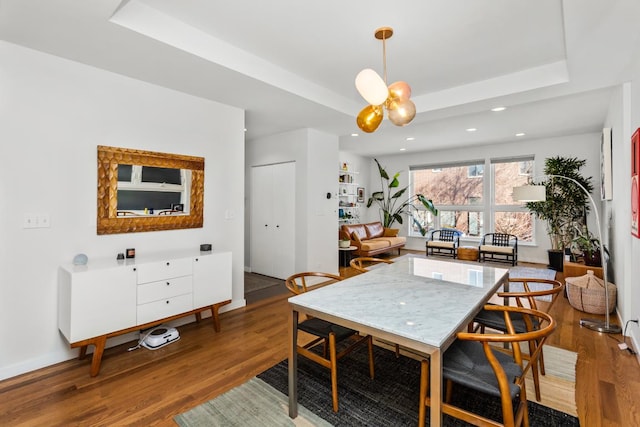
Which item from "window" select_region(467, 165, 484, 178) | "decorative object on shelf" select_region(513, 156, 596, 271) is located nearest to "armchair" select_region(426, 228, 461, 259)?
"window" select_region(467, 165, 484, 178)

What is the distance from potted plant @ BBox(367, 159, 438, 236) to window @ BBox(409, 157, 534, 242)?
26 cm

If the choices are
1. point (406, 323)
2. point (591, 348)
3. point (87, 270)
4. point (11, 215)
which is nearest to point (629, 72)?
point (591, 348)

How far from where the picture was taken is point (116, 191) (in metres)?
2.79

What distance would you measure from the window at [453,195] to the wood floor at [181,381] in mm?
4458

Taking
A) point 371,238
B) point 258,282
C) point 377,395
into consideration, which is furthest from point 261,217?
point 377,395

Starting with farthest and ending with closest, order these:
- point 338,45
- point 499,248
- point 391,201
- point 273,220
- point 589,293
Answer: point 391,201 < point 499,248 < point 273,220 < point 589,293 < point 338,45

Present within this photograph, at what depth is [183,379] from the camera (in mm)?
2254

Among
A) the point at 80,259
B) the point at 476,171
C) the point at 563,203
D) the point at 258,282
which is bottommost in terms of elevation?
the point at 258,282

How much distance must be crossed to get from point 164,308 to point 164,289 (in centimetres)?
16

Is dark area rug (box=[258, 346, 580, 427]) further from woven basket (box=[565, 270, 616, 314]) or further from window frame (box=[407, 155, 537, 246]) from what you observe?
window frame (box=[407, 155, 537, 246])

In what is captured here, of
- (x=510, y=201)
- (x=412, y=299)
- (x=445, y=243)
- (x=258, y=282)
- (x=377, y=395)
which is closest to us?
(x=412, y=299)

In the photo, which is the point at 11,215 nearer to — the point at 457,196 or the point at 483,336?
the point at 483,336

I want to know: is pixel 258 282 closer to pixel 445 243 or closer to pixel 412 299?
pixel 412 299

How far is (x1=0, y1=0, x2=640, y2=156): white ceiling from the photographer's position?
2082 millimetres
